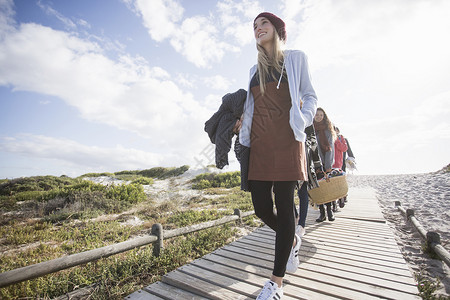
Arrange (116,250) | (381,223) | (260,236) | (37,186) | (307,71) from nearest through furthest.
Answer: (307,71), (116,250), (260,236), (381,223), (37,186)

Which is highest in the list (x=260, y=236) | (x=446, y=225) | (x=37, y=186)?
(x=37, y=186)

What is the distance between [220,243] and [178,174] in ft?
62.8

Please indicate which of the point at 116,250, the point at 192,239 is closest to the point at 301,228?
the point at 192,239

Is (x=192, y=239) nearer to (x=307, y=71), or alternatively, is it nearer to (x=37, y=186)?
(x=307, y=71)

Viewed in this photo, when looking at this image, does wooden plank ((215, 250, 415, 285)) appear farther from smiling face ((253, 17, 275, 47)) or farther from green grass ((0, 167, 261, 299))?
smiling face ((253, 17, 275, 47))

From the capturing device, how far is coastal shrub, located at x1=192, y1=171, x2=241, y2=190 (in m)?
14.8

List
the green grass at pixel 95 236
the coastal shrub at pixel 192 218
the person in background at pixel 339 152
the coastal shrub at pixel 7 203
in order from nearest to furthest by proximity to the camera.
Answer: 1. the green grass at pixel 95 236
2. the person in background at pixel 339 152
3. the coastal shrub at pixel 192 218
4. the coastal shrub at pixel 7 203

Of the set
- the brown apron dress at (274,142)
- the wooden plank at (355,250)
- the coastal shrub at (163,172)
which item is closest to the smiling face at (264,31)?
the brown apron dress at (274,142)

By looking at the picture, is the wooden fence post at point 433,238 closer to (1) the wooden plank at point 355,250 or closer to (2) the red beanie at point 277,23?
(1) the wooden plank at point 355,250

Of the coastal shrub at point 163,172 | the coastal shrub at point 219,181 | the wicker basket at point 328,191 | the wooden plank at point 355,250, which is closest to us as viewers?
the wooden plank at point 355,250

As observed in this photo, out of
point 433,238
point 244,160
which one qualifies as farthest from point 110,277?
point 433,238

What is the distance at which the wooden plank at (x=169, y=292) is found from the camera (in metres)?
2.11

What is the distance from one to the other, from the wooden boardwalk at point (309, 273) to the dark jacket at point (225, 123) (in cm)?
123

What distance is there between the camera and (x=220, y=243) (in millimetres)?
4035
